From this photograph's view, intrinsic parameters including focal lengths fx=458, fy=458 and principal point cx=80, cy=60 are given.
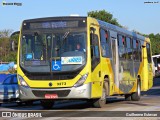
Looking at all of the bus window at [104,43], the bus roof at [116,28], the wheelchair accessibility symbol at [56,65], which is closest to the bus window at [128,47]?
the bus roof at [116,28]

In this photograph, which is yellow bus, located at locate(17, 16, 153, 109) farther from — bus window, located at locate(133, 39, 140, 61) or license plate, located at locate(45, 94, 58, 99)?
bus window, located at locate(133, 39, 140, 61)

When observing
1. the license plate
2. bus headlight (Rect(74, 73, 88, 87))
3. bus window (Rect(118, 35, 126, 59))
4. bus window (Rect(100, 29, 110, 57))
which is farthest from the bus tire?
bus window (Rect(118, 35, 126, 59))

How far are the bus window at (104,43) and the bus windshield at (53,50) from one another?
5.01ft

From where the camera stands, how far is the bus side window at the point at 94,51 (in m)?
16.0

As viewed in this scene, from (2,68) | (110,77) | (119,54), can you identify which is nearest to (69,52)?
(110,77)

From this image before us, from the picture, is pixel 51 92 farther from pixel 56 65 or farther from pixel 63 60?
pixel 63 60

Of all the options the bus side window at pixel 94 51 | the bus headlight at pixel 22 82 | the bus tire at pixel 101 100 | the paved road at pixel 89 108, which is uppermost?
the bus side window at pixel 94 51

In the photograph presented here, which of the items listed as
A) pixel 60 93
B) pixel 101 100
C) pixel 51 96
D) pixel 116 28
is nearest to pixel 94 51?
pixel 60 93

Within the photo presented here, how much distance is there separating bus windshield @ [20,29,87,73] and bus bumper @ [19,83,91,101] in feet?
2.23

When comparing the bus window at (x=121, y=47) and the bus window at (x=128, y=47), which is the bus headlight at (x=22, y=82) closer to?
the bus window at (x=121, y=47)

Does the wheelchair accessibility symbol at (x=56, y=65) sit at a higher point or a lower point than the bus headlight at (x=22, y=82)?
higher

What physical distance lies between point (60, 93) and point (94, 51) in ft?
6.36

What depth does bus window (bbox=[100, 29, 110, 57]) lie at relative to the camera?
17.3m

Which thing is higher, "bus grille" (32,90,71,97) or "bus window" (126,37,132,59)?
"bus window" (126,37,132,59)
